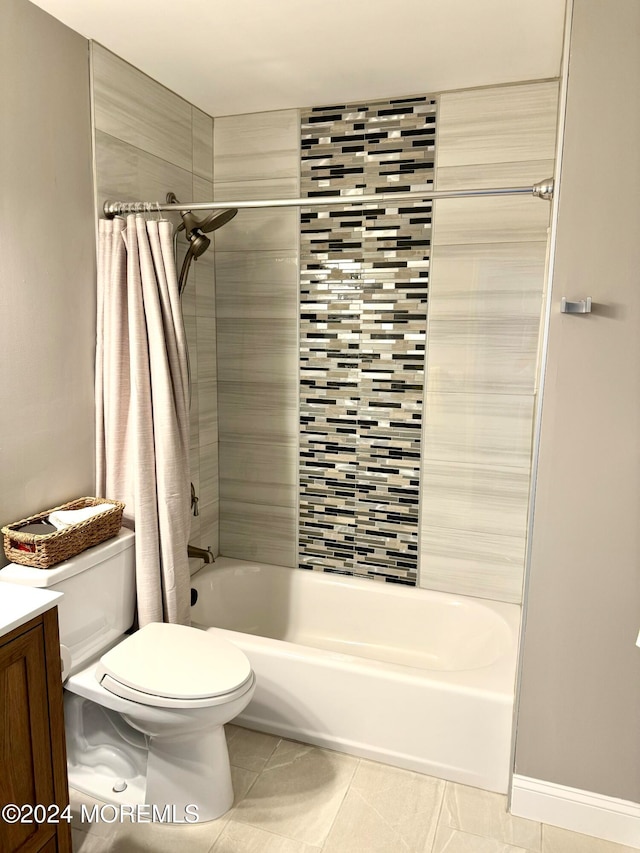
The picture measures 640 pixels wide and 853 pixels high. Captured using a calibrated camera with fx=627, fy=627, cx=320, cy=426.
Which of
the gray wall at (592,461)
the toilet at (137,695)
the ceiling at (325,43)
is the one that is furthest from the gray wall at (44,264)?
the gray wall at (592,461)

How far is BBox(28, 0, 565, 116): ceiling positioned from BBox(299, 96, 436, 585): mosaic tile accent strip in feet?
0.60

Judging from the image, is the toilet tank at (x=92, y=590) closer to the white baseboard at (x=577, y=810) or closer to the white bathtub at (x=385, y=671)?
the white bathtub at (x=385, y=671)

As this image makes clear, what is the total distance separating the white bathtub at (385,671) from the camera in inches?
80.0

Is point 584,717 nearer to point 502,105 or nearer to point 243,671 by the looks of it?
point 243,671

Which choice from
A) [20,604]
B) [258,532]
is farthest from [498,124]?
[20,604]

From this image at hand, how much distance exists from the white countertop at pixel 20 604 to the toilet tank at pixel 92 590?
21 cm

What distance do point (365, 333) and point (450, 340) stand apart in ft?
1.20

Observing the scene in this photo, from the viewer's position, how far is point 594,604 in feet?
5.86

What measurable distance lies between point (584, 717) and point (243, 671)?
101 cm

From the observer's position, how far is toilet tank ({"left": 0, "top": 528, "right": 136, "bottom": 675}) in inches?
72.5

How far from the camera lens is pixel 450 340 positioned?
255 centimetres

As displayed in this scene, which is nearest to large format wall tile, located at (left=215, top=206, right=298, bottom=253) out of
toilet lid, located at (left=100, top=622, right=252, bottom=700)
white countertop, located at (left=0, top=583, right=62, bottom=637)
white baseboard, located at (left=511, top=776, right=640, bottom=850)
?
toilet lid, located at (left=100, top=622, right=252, bottom=700)

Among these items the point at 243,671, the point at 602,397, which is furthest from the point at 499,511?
the point at 243,671

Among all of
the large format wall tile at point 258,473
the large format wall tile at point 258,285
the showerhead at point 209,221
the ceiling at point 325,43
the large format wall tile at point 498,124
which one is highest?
the ceiling at point 325,43
